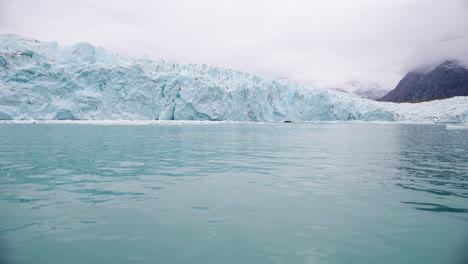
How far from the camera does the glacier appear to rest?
172ft

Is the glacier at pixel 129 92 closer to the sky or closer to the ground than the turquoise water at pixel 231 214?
closer to the sky

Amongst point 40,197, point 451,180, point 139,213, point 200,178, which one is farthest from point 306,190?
point 40,197

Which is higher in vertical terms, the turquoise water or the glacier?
the glacier

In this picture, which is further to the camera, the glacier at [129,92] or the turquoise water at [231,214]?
the glacier at [129,92]

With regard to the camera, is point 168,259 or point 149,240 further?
point 149,240

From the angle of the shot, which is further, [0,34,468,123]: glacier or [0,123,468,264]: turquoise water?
[0,34,468,123]: glacier

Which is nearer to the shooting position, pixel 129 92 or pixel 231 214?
pixel 231 214

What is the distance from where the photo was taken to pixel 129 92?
199 feet

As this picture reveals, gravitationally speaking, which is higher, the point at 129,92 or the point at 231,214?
the point at 129,92

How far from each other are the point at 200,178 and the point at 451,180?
289 inches

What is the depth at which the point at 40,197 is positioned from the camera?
6828 mm

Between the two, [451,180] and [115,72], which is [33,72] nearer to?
[115,72]

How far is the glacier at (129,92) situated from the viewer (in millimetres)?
52375

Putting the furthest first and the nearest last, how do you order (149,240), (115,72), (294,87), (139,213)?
1. (294,87)
2. (115,72)
3. (139,213)
4. (149,240)
